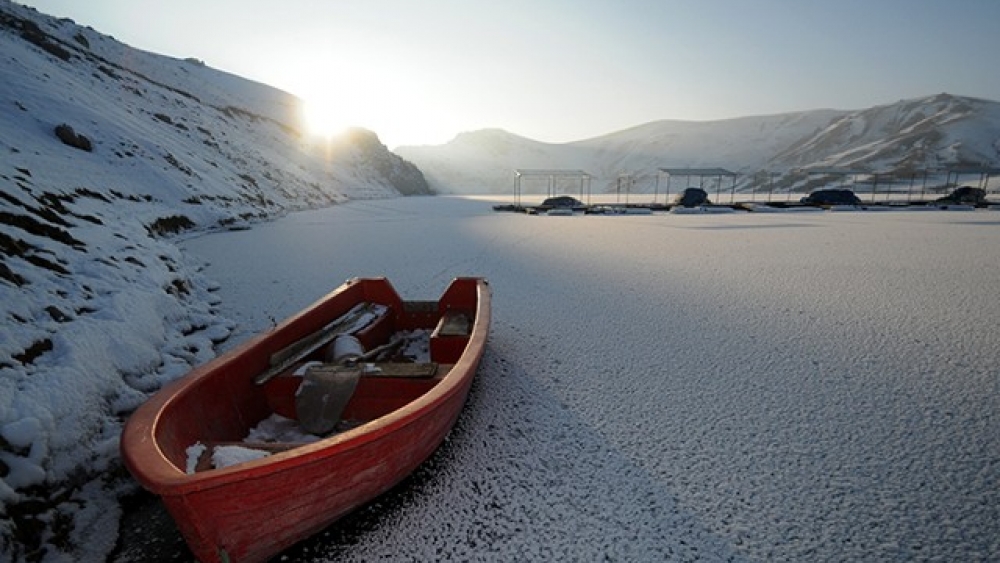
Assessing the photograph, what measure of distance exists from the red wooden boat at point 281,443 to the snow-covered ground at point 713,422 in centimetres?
35

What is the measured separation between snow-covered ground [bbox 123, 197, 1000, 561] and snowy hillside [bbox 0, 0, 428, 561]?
1317 millimetres

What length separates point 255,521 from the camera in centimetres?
203

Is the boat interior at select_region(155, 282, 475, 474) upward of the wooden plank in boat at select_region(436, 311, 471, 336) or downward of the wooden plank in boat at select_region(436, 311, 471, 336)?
downward

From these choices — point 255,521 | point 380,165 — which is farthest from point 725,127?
point 255,521

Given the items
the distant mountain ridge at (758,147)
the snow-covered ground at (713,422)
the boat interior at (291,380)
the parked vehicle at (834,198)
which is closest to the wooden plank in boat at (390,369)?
the boat interior at (291,380)

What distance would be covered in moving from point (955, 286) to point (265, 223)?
72.2 feet

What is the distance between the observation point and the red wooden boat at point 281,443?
1.89m

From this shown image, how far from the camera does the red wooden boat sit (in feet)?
6.22

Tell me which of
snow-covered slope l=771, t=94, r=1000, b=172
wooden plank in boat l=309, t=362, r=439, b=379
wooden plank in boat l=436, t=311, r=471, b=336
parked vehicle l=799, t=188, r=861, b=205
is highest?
snow-covered slope l=771, t=94, r=1000, b=172

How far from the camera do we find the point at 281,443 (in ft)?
9.05

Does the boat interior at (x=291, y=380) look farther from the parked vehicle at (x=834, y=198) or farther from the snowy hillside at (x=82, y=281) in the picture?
the parked vehicle at (x=834, y=198)

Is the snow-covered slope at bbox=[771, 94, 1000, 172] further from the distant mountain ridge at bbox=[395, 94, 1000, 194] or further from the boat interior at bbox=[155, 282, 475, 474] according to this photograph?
the boat interior at bbox=[155, 282, 475, 474]

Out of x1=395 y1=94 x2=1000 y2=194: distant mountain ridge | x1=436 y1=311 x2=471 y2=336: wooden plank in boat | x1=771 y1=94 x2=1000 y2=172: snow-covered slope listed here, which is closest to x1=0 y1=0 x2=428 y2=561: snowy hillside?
x1=436 y1=311 x2=471 y2=336: wooden plank in boat

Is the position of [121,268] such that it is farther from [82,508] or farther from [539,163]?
[539,163]
